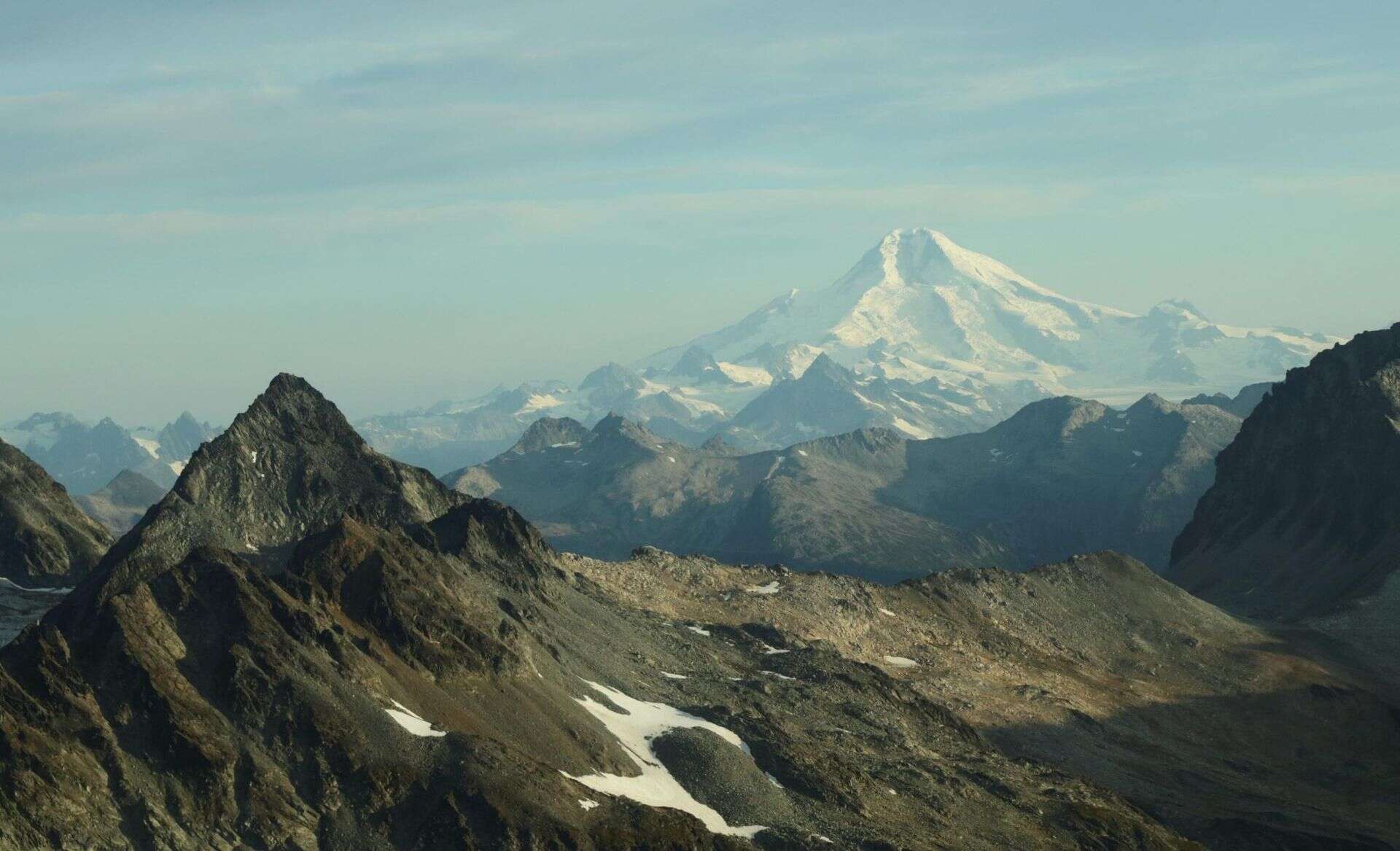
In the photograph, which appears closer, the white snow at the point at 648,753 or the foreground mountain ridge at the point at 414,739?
the foreground mountain ridge at the point at 414,739

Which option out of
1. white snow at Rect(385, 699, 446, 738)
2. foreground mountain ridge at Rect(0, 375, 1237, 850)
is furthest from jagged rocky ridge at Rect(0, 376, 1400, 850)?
white snow at Rect(385, 699, 446, 738)

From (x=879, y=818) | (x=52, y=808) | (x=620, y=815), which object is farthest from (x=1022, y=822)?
(x=52, y=808)

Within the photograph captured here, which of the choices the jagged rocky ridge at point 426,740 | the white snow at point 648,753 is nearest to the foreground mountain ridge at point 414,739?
the jagged rocky ridge at point 426,740

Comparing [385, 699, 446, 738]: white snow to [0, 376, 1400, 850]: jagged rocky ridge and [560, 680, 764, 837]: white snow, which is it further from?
[560, 680, 764, 837]: white snow

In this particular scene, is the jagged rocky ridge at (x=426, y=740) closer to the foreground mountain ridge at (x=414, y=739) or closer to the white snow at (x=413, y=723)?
the foreground mountain ridge at (x=414, y=739)

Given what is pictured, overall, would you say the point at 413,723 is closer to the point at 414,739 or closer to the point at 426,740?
the point at 426,740

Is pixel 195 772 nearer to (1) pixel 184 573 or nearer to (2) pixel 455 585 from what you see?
(1) pixel 184 573
